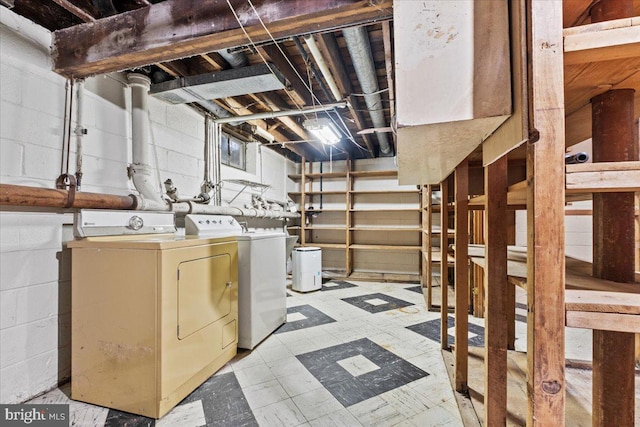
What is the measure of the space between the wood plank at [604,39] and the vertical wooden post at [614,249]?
267 millimetres

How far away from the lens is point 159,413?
1483 millimetres

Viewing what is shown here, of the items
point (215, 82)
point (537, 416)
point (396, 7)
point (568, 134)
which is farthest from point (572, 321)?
point (215, 82)

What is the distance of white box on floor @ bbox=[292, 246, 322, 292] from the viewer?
4.04 metres

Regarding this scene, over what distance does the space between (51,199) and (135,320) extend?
2.67ft

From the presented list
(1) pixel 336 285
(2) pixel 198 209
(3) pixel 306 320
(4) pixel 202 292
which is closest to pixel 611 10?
(4) pixel 202 292

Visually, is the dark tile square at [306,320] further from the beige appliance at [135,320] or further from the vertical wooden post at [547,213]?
the vertical wooden post at [547,213]

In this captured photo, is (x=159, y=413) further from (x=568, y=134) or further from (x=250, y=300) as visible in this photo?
(x=568, y=134)

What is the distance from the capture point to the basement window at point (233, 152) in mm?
3568

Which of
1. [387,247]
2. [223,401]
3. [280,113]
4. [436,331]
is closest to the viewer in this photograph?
[223,401]

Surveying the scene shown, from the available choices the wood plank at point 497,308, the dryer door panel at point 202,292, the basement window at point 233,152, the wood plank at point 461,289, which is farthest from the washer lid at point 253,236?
the wood plank at point 497,308

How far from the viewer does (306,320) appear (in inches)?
116

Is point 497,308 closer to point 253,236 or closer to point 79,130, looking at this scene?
point 253,236

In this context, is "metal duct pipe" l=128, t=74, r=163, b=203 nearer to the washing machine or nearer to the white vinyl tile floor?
the washing machine
